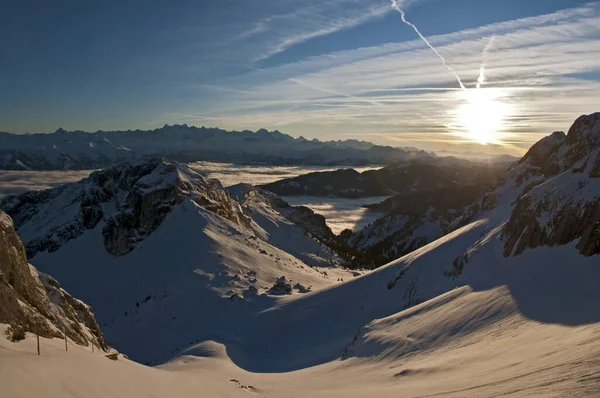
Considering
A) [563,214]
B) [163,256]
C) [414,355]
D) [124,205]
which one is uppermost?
[563,214]

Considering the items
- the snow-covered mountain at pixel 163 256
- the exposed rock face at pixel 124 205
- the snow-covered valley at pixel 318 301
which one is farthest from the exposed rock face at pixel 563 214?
the exposed rock face at pixel 124 205

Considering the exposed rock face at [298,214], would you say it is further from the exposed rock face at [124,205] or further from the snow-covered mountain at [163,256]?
the exposed rock face at [124,205]

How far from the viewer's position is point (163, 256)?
201ft

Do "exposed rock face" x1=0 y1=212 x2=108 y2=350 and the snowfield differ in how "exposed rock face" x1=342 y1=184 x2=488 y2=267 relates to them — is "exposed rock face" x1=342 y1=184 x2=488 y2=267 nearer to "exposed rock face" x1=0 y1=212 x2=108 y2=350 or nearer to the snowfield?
the snowfield

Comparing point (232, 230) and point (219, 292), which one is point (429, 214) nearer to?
point (232, 230)

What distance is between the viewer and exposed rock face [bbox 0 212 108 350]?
14922mm

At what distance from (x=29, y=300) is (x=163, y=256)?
4447 cm

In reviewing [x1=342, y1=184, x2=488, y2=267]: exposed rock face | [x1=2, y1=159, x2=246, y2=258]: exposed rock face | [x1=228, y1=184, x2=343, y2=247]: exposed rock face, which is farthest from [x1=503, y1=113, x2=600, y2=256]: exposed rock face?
[x1=228, y1=184, x2=343, y2=247]: exposed rock face

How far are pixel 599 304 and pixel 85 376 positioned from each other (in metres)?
21.0

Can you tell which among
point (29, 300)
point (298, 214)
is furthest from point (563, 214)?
point (298, 214)

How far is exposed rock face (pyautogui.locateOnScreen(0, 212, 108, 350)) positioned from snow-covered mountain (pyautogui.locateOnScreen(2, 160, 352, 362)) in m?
17.8

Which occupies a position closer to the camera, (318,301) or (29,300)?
(29,300)

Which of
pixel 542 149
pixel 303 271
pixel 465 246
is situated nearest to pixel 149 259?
pixel 303 271

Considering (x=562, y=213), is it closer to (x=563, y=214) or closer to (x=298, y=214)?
(x=563, y=214)
